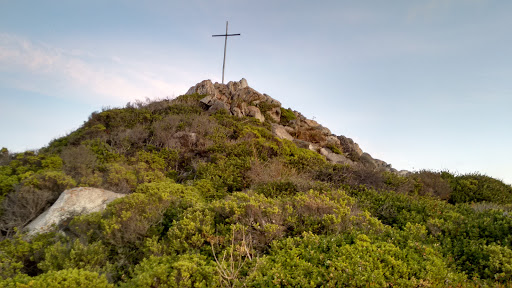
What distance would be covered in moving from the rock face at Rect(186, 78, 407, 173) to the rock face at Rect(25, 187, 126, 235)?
11075 millimetres

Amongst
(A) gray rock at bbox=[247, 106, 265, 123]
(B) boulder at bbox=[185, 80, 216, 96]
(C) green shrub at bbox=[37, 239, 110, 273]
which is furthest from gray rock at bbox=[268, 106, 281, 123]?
(C) green shrub at bbox=[37, 239, 110, 273]

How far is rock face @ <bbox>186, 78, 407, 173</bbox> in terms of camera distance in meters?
19.2

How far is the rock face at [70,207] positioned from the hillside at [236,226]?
18 cm

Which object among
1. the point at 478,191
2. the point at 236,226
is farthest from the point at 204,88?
the point at 236,226

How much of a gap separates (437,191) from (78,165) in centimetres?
1310

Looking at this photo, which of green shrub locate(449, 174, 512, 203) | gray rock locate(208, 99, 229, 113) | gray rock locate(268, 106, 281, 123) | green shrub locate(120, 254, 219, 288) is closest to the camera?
green shrub locate(120, 254, 219, 288)

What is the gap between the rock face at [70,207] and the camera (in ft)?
21.8

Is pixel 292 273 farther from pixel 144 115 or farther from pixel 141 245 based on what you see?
pixel 144 115

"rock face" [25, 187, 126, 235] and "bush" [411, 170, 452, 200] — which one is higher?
"bush" [411, 170, 452, 200]

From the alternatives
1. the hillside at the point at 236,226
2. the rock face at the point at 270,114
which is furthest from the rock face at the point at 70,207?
the rock face at the point at 270,114

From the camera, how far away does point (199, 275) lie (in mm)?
4031

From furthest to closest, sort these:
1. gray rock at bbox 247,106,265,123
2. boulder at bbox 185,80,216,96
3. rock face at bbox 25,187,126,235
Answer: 1. boulder at bbox 185,80,216,96
2. gray rock at bbox 247,106,265,123
3. rock face at bbox 25,187,126,235

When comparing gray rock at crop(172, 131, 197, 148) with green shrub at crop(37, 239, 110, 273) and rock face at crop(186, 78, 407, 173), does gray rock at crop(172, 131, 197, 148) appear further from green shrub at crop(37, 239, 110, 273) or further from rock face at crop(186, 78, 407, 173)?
green shrub at crop(37, 239, 110, 273)

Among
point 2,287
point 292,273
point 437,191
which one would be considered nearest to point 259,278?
point 292,273
